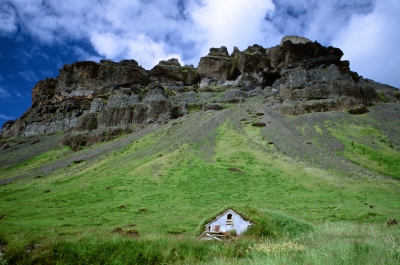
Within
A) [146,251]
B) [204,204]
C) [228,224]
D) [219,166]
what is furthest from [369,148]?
[146,251]

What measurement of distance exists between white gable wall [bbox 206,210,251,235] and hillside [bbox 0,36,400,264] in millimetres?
1636

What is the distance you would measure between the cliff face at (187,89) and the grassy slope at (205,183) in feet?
68.9

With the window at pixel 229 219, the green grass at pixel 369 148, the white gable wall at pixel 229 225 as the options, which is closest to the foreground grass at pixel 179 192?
the white gable wall at pixel 229 225

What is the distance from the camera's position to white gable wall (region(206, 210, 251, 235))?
20.6m

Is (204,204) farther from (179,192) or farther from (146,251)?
(146,251)

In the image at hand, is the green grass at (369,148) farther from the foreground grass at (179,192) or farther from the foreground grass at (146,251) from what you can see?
the foreground grass at (146,251)

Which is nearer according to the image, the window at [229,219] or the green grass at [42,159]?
the window at [229,219]

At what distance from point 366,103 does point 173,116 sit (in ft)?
213

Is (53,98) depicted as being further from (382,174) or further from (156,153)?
(382,174)

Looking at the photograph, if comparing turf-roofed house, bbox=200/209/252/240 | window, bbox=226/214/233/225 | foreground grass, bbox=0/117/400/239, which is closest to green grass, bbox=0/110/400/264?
foreground grass, bbox=0/117/400/239

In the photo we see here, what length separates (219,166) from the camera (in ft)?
169

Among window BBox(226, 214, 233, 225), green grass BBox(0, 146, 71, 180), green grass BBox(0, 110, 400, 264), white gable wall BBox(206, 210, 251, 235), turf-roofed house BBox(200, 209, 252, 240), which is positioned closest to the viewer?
green grass BBox(0, 110, 400, 264)

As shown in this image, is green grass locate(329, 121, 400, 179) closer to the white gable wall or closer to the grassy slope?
the grassy slope

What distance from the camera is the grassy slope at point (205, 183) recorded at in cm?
2902
